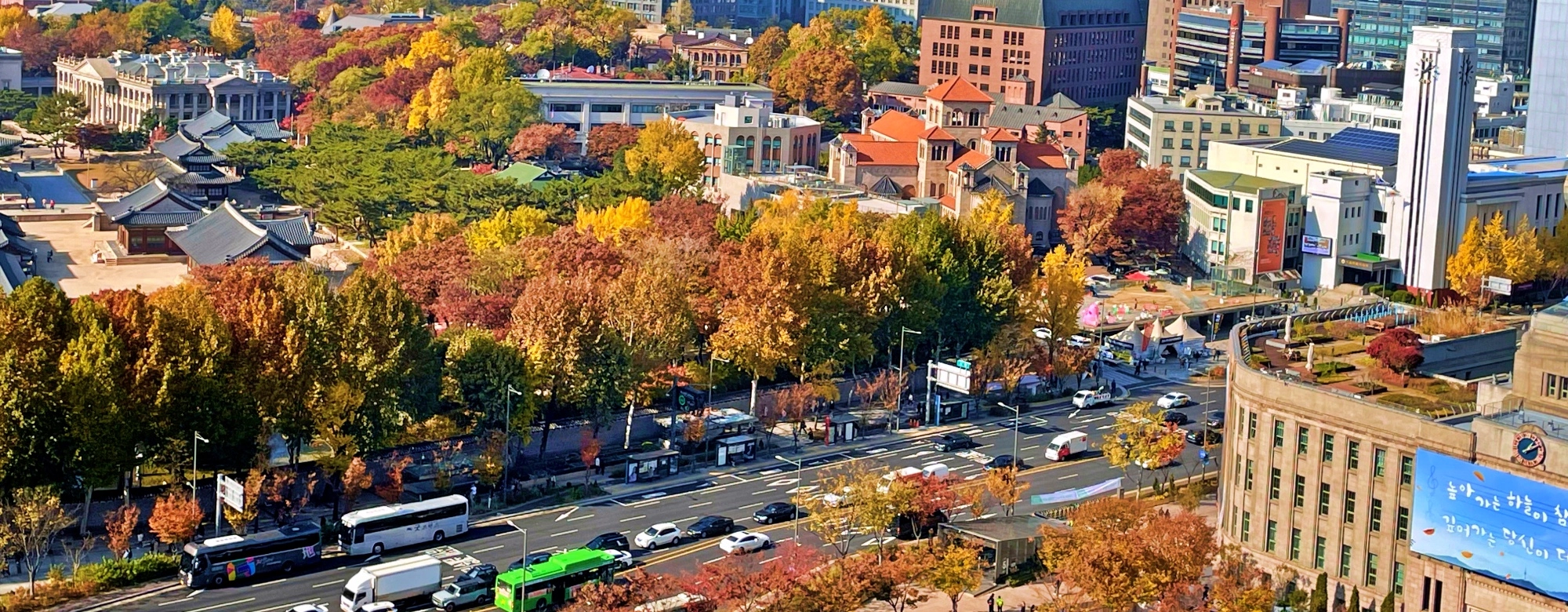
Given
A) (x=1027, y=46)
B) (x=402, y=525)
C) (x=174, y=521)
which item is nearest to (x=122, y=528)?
(x=174, y=521)

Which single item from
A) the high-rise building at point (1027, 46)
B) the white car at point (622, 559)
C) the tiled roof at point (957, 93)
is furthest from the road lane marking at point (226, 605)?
the high-rise building at point (1027, 46)

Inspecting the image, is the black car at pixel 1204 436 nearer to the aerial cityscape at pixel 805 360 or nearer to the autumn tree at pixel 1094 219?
the aerial cityscape at pixel 805 360

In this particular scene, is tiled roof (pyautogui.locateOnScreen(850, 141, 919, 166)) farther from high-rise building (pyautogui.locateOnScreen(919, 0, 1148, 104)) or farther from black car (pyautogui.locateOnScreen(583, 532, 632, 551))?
black car (pyautogui.locateOnScreen(583, 532, 632, 551))

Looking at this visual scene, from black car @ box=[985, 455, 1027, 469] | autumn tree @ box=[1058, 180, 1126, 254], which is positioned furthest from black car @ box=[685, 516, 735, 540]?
autumn tree @ box=[1058, 180, 1126, 254]

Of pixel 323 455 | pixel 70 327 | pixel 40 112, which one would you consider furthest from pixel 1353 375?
pixel 40 112

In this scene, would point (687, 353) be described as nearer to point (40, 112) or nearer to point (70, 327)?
point (70, 327)

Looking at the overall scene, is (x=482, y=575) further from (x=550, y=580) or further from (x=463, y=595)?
(x=550, y=580)
